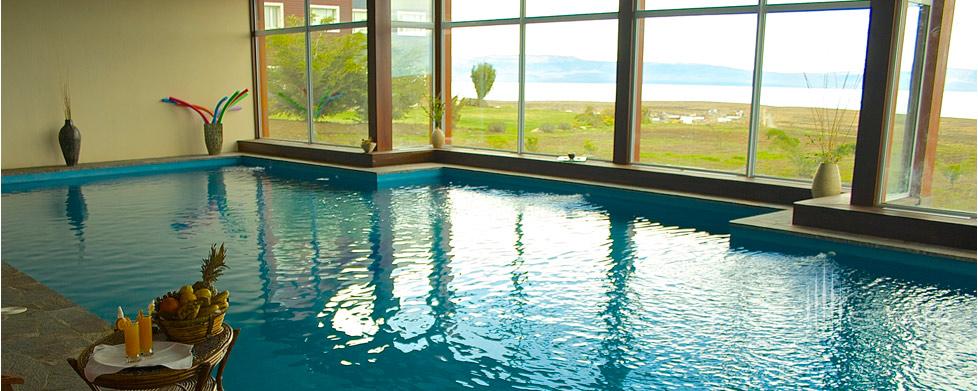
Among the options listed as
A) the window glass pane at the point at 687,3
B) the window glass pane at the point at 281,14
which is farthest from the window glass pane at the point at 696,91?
the window glass pane at the point at 281,14

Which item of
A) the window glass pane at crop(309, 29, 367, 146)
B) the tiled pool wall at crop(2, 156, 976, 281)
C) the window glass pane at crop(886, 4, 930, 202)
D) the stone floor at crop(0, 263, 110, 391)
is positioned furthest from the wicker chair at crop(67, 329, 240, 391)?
the window glass pane at crop(309, 29, 367, 146)

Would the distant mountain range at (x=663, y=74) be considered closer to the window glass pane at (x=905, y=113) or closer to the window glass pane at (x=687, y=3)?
the window glass pane at (x=905, y=113)

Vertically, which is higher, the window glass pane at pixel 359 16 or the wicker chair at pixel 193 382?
the window glass pane at pixel 359 16

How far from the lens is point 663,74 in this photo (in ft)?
31.4

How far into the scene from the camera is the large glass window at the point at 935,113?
6.33m

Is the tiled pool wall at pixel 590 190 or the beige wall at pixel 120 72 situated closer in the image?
the tiled pool wall at pixel 590 190

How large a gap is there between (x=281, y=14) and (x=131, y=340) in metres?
11.5

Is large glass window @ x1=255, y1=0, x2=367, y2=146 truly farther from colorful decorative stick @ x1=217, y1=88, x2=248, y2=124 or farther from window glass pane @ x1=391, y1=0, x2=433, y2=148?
window glass pane @ x1=391, y1=0, x2=433, y2=148

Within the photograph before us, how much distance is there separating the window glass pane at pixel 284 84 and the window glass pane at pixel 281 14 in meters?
0.19

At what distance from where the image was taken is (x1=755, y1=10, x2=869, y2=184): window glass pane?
26.5ft

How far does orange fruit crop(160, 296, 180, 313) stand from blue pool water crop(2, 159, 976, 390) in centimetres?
94

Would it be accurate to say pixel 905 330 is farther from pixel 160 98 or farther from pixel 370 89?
pixel 160 98

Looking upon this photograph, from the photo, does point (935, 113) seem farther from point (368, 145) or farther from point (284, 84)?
point (284, 84)

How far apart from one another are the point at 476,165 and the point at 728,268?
5977 mm
